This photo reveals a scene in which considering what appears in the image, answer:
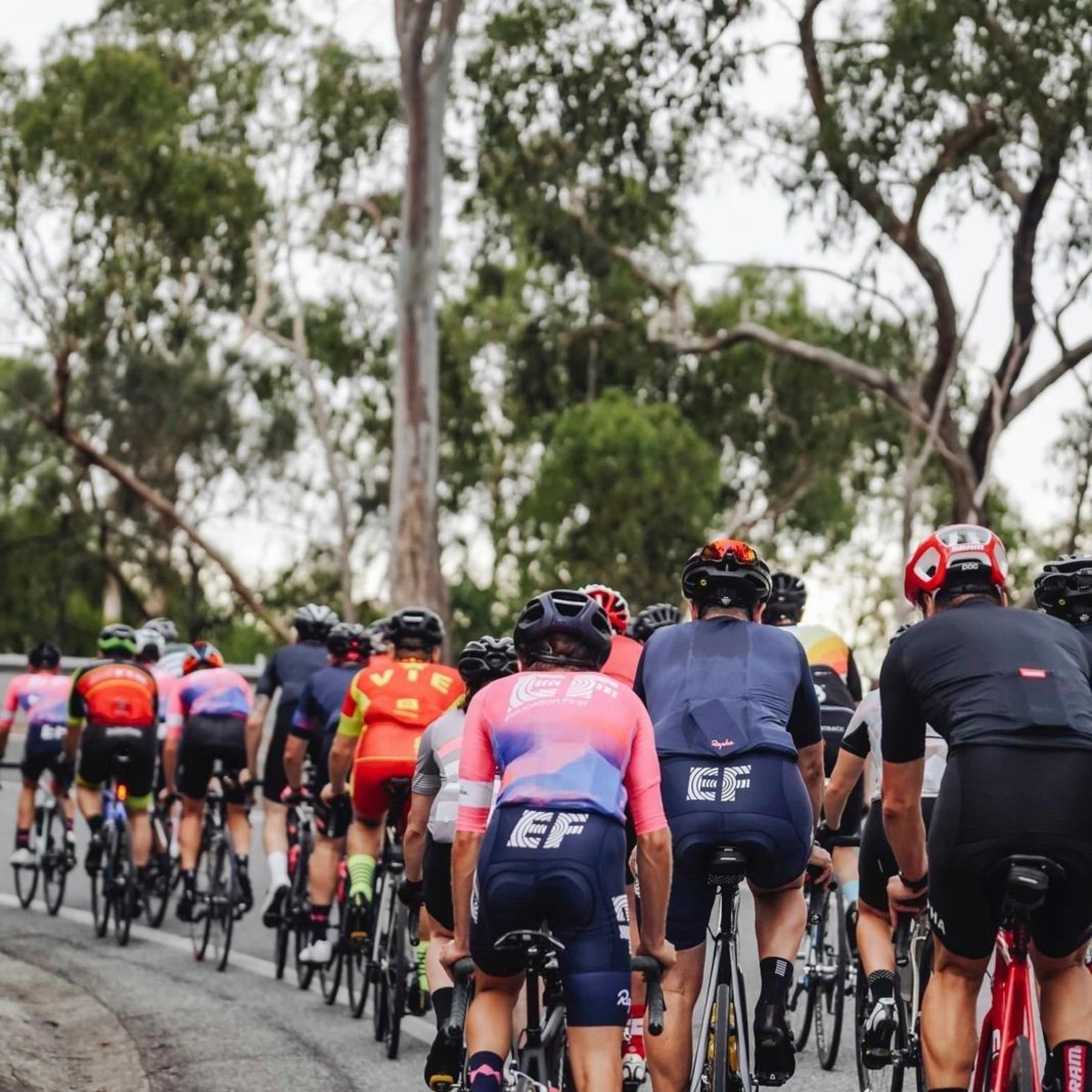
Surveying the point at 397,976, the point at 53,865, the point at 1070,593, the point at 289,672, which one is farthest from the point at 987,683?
the point at 53,865

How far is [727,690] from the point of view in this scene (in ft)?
19.7

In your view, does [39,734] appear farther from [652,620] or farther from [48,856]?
[652,620]

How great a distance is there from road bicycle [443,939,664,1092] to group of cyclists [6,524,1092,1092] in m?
0.04

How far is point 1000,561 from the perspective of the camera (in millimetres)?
5262

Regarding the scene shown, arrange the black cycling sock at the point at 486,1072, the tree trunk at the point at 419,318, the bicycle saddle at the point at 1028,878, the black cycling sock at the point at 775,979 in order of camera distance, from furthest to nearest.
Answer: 1. the tree trunk at the point at 419,318
2. the black cycling sock at the point at 775,979
3. the black cycling sock at the point at 486,1072
4. the bicycle saddle at the point at 1028,878

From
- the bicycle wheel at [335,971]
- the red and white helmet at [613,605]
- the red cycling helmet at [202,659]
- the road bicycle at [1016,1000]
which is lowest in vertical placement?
the bicycle wheel at [335,971]

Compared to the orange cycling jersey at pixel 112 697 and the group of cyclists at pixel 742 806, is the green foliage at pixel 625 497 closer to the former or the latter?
the orange cycling jersey at pixel 112 697

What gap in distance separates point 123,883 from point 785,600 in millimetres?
5358

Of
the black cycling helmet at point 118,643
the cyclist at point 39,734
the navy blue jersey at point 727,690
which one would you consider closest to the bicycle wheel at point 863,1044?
the navy blue jersey at point 727,690

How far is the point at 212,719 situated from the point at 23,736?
15.8 metres

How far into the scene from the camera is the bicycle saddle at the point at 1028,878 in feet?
15.2

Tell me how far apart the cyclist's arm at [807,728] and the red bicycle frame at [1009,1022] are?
126cm

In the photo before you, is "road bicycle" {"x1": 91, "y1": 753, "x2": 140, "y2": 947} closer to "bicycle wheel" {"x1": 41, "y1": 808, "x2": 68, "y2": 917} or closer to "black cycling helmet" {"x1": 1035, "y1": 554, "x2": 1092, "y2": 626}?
"bicycle wheel" {"x1": 41, "y1": 808, "x2": 68, "y2": 917}

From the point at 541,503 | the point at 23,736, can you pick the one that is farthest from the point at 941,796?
the point at 541,503
